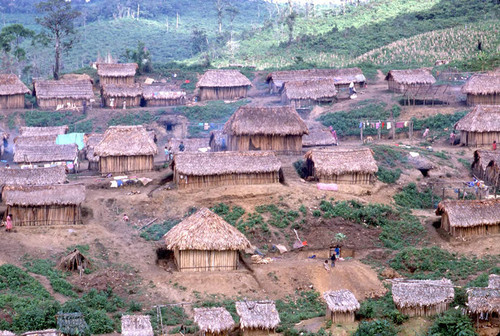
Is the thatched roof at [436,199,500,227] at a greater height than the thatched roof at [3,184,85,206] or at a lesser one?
lesser

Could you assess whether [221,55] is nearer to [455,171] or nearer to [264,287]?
[455,171]

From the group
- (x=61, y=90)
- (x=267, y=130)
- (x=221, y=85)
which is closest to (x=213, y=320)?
(x=267, y=130)

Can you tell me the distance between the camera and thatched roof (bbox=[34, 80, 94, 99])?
6397cm

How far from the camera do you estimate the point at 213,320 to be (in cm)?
2777

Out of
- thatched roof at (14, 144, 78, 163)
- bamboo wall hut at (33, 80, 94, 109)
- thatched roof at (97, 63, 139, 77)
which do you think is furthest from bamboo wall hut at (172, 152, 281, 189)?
thatched roof at (97, 63, 139, 77)

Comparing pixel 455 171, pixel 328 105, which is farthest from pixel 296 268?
pixel 328 105

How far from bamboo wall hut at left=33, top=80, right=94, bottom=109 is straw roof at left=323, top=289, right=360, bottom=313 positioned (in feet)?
128

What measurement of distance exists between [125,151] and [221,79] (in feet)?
69.2

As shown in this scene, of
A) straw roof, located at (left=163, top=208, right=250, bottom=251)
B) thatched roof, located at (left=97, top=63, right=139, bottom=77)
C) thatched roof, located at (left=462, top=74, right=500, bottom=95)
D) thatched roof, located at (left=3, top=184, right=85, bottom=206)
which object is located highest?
thatched roof, located at (left=97, top=63, right=139, bottom=77)

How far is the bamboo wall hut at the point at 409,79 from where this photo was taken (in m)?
62.6

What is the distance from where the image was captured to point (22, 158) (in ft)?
161

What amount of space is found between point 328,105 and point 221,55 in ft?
78.6

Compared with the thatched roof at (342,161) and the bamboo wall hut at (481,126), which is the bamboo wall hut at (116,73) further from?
the bamboo wall hut at (481,126)

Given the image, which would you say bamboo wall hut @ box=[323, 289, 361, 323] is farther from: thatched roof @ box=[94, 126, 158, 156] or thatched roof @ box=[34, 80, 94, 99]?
thatched roof @ box=[34, 80, 94, 99]
